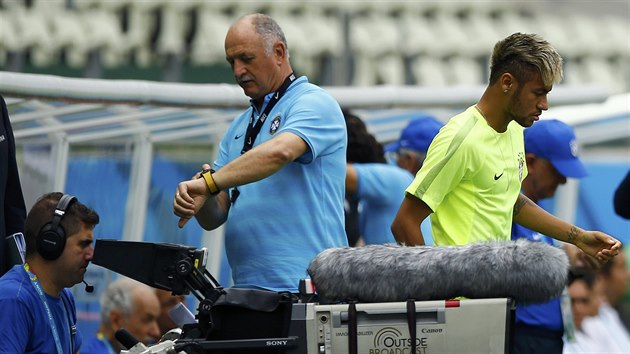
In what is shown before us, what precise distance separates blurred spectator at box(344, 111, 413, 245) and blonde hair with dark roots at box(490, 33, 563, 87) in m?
2.43

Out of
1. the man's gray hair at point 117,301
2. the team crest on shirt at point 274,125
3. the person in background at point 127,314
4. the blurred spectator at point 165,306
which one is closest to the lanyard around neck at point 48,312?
the team crest on shirt at point 274,125

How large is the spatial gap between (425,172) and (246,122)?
0.93 metres

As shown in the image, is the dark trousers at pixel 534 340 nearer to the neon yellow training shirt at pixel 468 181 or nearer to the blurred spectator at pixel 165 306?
the neon yellow training shirt at pixel 468 181

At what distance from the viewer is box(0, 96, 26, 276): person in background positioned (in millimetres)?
7090

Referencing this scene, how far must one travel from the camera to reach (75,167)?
32.4ft

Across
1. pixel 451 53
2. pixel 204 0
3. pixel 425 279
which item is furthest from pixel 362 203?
pixel 451 53

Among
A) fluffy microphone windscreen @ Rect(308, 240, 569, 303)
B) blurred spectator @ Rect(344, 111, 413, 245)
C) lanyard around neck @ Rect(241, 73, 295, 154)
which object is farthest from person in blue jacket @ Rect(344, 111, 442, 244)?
fluffy microphone windscreen @ Rect(308, 240, 569, 303)

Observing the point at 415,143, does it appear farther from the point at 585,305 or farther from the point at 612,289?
the point at 612,289

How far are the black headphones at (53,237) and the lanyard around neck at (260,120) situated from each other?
736mm

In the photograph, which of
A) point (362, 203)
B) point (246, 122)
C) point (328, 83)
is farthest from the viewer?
point (328, 83)

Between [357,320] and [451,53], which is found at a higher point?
[451,53]

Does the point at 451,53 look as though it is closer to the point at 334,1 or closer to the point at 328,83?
the point at 334,1

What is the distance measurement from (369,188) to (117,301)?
179 centimetres

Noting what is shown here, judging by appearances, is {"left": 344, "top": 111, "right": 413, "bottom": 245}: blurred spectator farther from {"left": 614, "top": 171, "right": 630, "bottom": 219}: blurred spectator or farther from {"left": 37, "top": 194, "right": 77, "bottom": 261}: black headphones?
{"left": 37, "top": 194, "right": 77, "bottom": 261}: black headphones
